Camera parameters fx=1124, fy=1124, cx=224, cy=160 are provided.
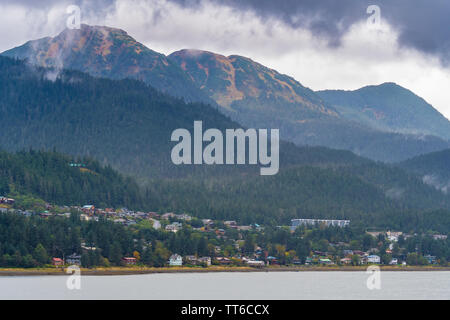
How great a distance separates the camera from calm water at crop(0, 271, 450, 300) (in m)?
122

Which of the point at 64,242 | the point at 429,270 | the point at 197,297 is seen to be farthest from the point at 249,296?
the point at 429,270

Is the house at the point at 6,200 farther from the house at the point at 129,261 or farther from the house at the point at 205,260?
the house at the point at 205,260

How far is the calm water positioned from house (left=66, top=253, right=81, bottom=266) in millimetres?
8925

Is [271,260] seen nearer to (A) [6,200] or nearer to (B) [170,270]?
(B) [170,270]

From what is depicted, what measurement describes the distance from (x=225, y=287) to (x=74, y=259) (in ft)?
106

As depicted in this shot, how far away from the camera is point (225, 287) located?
134375 mm

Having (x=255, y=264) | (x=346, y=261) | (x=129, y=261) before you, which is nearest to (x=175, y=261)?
(x=129, y=261)

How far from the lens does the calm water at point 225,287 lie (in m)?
122

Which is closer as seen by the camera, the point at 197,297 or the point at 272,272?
the point at 197,297

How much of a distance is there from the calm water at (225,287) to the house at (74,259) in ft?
29.3

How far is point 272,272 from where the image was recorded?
175625mm
